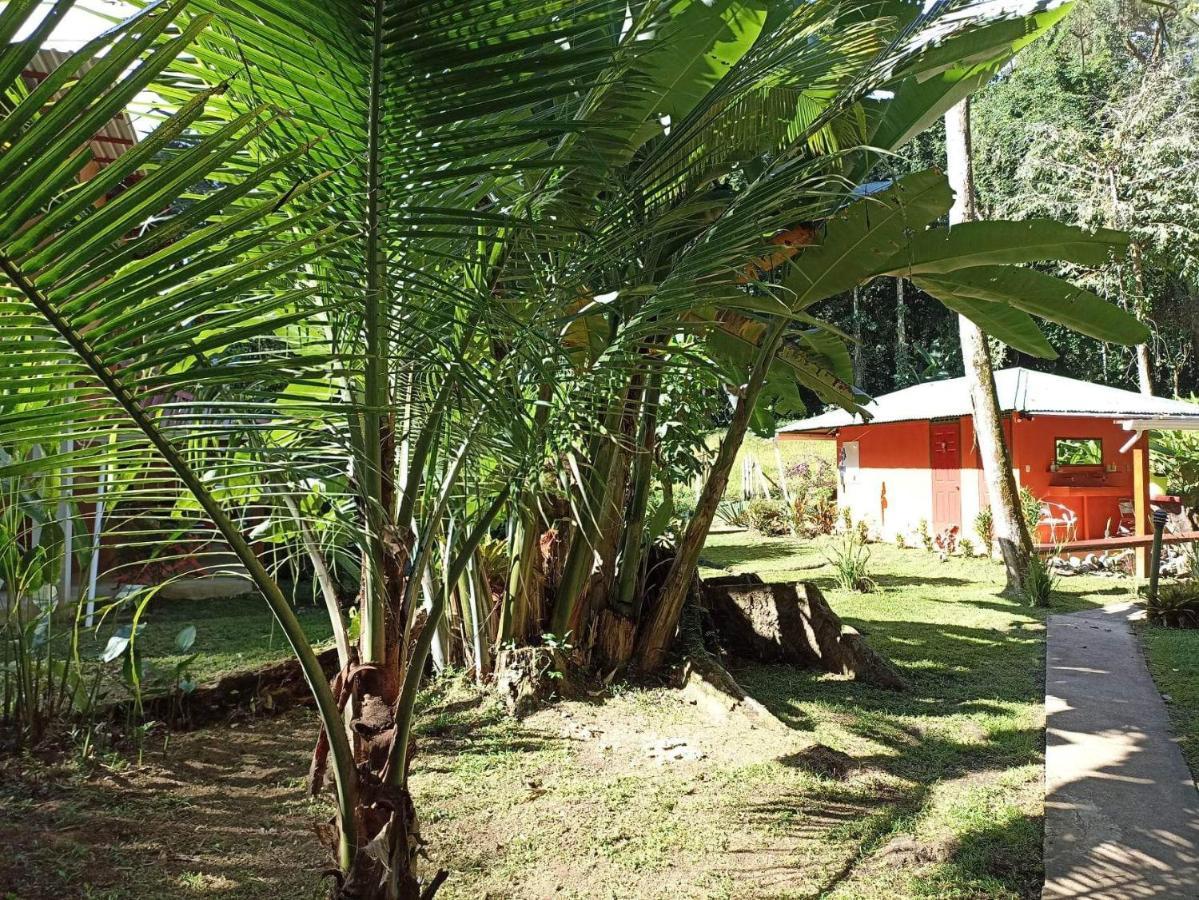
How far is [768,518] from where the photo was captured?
57.1 ft

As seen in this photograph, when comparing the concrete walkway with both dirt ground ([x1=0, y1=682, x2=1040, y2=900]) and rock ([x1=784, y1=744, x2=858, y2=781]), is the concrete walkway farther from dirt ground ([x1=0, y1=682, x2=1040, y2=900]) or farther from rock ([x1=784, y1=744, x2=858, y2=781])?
rock ([x1=784, y1=744, x2=858, y2=781])

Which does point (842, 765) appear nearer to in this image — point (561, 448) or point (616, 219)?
point (561, 448)

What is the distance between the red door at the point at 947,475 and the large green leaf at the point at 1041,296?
31.7 ft

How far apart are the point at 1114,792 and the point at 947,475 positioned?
11728 millimetres

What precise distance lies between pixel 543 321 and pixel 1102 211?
24542 millimetres

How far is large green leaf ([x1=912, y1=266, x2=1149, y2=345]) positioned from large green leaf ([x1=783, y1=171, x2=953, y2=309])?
29 centimetres

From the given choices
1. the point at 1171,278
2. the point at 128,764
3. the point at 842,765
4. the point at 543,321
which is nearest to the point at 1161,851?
the point at 842,765

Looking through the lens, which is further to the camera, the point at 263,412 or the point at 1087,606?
the point at 1087,606

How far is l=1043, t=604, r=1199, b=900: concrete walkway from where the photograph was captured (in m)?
2.94

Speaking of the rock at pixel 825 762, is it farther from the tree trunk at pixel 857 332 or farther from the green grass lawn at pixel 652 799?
the tree trunk at pixel 857 332

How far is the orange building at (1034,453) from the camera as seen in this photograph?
13.4 m

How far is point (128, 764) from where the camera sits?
12.1 feet

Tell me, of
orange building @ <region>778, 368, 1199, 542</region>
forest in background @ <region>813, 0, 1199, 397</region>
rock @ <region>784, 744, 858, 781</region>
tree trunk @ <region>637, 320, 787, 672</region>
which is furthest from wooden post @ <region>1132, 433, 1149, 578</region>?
rock @ <region>784, 744, 858, 781</region>

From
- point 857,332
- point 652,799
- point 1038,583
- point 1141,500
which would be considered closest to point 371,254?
point 652,799
